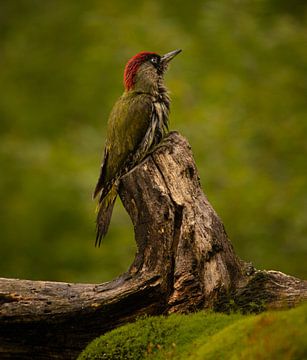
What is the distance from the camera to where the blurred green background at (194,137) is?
33.6ft

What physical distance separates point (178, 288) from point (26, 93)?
36.4 ft

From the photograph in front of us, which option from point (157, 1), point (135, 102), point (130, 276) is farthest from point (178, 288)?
point (157, 1)

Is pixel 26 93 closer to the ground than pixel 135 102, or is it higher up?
higher up

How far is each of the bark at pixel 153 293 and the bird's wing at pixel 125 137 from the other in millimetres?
1701

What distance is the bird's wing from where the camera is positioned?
24.4 feet

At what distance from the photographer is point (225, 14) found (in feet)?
35.7

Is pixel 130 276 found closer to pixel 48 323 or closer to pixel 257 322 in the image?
pixel 48 323

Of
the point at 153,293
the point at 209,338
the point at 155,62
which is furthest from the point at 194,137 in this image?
the point at 209,338

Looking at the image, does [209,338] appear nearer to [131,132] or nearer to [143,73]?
[131,132]

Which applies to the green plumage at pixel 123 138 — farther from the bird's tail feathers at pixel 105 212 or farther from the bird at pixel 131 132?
the bird's tail feathers at pixel 105 212

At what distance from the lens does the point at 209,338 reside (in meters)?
4.73

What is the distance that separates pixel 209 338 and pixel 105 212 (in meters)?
2.53

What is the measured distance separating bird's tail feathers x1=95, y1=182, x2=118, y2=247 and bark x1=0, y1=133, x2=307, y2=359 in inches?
49.5

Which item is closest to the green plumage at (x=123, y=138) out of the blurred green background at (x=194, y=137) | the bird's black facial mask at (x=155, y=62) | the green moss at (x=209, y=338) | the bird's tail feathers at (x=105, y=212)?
the bird's tail feathers at (x=105, y=212)
